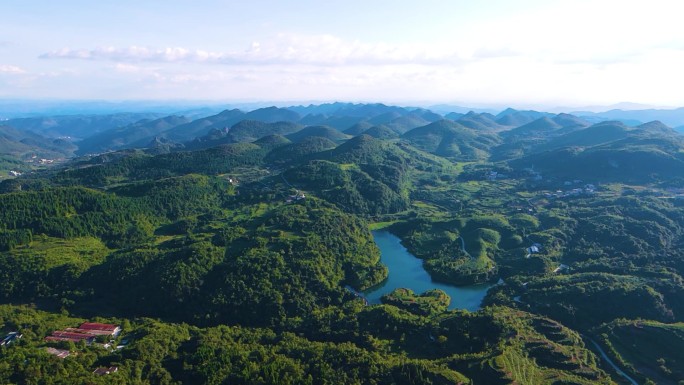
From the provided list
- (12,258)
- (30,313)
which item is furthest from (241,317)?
(12,258)

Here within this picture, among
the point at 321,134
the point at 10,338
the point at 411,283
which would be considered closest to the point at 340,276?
the point at 411,283

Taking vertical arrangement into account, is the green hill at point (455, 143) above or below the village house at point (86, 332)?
above

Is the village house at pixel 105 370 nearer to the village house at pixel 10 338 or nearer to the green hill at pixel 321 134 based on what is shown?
the village house at pixel 10 338

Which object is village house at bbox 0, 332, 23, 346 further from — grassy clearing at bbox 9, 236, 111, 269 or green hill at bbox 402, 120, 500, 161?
green hill at bbox 402, 120, 500, 161

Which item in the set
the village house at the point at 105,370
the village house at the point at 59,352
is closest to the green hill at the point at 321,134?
the village house at the point at 59,352

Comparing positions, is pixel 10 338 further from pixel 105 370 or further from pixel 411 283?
pixel 411 283

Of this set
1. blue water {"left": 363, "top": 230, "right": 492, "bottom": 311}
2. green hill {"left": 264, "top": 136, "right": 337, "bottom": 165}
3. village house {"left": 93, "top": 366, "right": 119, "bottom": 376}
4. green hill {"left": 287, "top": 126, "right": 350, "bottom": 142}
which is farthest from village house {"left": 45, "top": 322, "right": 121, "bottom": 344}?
green hill {"left": 287, "top": 126, "right": 350, "bottom": 142}
